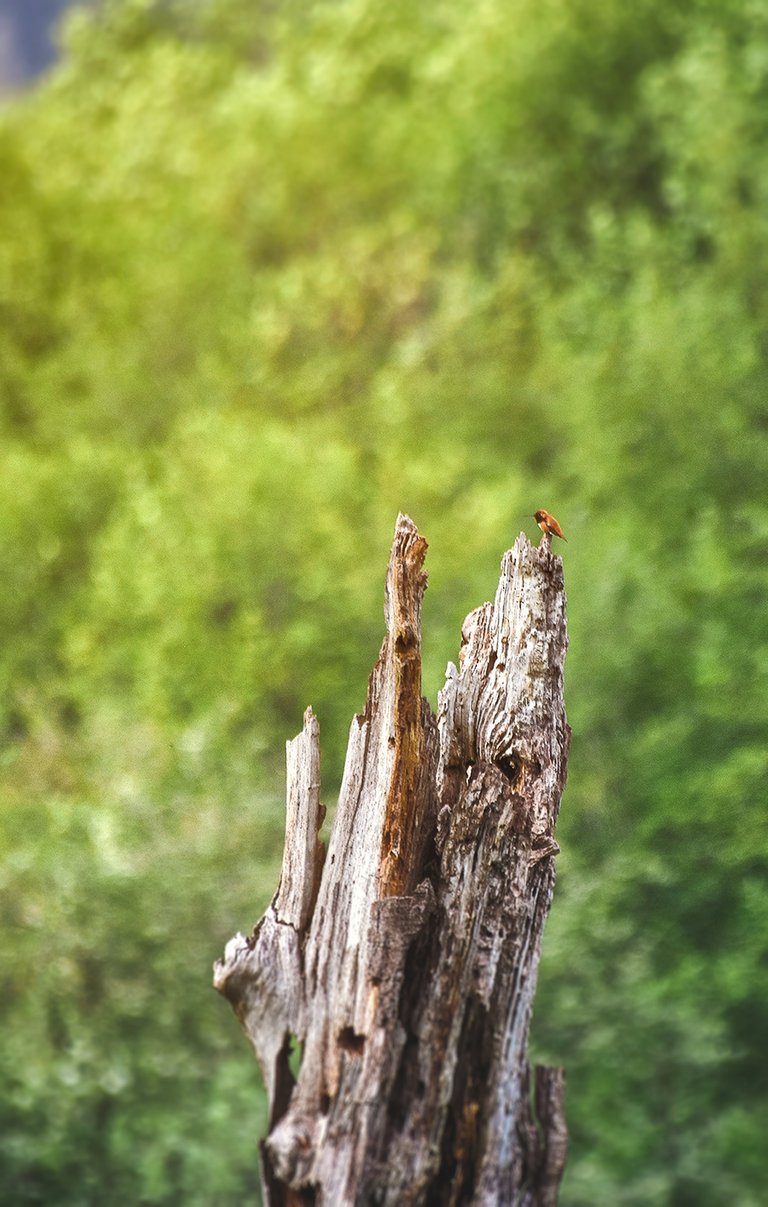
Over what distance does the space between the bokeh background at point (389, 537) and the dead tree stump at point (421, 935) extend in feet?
25.7

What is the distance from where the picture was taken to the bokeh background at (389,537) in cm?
1131

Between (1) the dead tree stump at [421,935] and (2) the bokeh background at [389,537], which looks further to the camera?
(2) the bokeh background at [389,537]

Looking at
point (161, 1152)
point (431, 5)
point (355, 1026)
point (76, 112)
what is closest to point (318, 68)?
point (431, 5)

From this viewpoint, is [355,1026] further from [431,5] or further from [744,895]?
[431,5]

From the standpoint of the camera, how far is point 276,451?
13648 mm

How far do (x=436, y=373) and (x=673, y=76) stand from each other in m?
5.30

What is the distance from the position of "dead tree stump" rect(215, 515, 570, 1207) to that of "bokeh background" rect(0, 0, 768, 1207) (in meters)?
7.84

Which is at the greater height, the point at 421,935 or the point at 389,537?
the point at 389,537

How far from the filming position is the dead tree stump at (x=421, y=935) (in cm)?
311

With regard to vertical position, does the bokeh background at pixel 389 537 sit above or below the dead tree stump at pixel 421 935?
above

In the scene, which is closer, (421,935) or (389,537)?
(421,935)

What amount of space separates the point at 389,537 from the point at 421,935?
33.3 feet

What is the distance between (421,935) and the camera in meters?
3.39

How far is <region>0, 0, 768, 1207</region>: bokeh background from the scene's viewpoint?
1131cm
